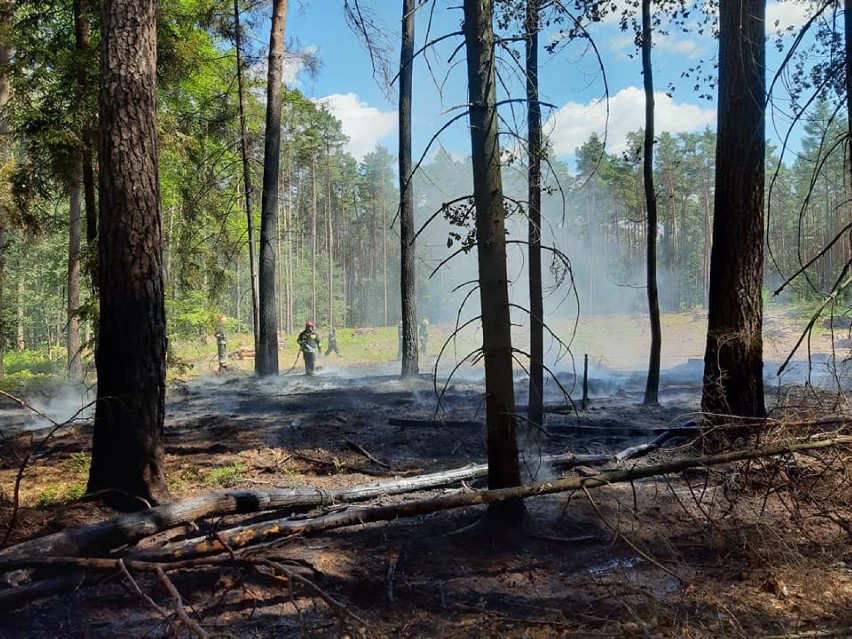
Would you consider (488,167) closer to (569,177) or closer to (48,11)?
(48,11)

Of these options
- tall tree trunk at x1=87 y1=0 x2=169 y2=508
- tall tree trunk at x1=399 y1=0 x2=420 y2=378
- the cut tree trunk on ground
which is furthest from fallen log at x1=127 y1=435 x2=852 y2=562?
tall tree trunk at x1=399 y1=0 x2=420 y2=378

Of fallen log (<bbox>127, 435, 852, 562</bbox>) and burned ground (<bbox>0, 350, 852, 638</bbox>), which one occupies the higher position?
fallen log (<bbox>127, 435, 852, 562</bbox>)

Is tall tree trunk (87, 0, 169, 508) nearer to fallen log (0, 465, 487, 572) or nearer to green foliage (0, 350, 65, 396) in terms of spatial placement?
fallen log (0, 465, 487, 572)

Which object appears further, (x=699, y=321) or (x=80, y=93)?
(x=699, y=321)

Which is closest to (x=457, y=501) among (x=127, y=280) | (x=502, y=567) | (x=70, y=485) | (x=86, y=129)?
(x=502, y=567)

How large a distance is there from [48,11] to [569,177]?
48513 mm

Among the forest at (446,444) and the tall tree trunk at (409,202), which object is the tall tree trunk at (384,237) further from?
the forest at (446,444)

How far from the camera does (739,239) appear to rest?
6.66 m

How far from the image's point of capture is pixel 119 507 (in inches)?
198

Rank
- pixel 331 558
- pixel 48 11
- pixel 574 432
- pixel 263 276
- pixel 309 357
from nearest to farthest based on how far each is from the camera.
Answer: pixel 331 558
pixel 574 432
pixel 48 11
pixel 263 276
pixel 309 357

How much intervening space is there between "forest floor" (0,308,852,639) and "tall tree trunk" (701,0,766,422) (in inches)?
46.8

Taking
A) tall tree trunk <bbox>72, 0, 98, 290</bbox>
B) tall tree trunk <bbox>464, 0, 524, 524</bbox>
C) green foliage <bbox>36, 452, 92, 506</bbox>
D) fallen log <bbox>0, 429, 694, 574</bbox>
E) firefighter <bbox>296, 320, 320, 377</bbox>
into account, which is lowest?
green foliage <bbox>36, 452, 92, 506</bbox>

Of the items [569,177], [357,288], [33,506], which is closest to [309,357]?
[33,506]

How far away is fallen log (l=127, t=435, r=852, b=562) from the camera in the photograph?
12.2 feet
